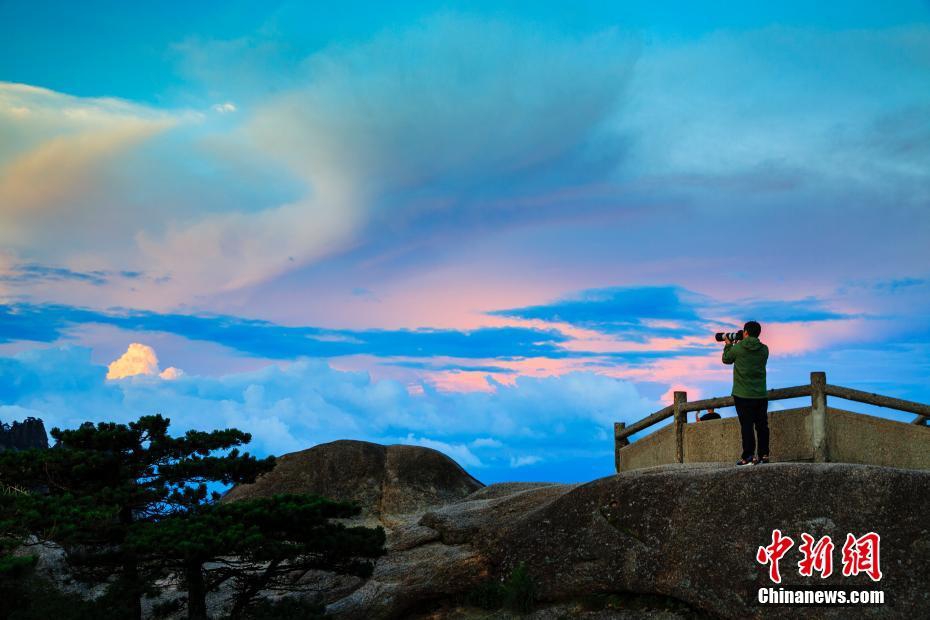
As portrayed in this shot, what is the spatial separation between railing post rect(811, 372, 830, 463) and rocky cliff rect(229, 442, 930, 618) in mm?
3702

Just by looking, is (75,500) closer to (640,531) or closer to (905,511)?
(640,531)

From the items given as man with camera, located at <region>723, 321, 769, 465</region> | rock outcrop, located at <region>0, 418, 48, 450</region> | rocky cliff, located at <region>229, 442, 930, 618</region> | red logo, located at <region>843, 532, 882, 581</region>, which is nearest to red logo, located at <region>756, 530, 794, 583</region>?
rocky cliff, located at <region>229, 442, 930, 618</region>

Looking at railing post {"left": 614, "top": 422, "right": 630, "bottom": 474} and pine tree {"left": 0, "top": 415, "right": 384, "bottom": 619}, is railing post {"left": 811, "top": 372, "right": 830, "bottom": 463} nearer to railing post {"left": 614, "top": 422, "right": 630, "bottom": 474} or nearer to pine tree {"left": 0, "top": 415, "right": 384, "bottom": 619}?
railing post {"left": 614, "top": 422, "right": 630, "bottom": 474}

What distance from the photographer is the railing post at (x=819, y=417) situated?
1788 cm

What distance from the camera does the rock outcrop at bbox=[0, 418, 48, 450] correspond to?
51.5 meters

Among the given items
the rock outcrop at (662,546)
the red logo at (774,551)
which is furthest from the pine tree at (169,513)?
the red logo at (774,551)

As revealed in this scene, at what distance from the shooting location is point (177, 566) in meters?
13.7

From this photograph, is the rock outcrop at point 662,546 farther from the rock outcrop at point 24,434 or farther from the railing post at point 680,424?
the rock outcrop at point 24,434

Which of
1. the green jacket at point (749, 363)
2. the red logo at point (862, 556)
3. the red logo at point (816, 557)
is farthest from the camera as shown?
the green jacket at point (749, 363)

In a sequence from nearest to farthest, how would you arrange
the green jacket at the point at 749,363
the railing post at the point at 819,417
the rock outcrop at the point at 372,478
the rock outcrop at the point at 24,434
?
the green jacket at the point at 749,363
the railing post at the point at 819,417
the rock outcrop at the point at 372,478
the rock outcrop at the point at 24,434

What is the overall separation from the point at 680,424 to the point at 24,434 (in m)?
47.8

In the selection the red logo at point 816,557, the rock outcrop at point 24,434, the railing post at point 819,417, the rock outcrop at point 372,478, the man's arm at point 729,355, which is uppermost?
the rock outcrop at point 24,434

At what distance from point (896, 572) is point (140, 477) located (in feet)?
38.2

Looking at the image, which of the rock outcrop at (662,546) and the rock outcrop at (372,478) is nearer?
the rock outcrop at (662,546)
